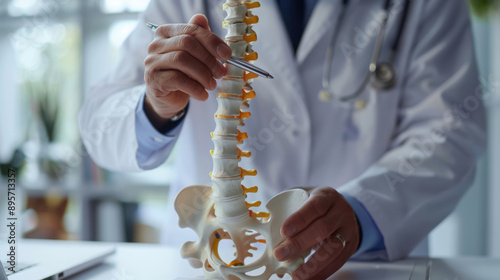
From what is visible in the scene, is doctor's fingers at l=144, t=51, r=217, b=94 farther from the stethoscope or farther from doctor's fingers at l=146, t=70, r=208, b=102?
the stethoscope

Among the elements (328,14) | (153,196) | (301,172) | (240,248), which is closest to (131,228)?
(153,196)

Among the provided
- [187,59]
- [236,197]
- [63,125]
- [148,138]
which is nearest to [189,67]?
[187,59]

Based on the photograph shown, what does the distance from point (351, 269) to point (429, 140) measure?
12.5 inches

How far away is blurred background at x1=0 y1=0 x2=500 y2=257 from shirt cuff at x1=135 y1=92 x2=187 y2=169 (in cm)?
116

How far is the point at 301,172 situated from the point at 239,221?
0.42m

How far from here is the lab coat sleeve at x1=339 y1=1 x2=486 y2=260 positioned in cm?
76

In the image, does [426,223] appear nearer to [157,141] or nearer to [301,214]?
[301,214]

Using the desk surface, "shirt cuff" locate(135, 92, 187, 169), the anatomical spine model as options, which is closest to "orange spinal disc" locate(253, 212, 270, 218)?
the anatomical spine model

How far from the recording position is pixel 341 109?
98 centimetres

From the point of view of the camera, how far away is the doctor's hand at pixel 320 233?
1.78 feet

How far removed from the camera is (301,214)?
1.79 ft

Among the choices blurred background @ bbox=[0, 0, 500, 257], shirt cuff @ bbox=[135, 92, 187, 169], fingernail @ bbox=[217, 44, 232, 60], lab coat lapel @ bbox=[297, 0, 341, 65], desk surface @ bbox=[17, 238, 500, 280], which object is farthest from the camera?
blurred background @ bbox=[0, 0, 500, 257]

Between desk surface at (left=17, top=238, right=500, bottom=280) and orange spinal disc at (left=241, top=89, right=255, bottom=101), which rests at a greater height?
orange spinal disc at (left=241, top=89, right=255, bottom=101)

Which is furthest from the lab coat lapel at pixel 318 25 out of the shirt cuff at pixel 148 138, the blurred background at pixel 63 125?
the blurred background at pixel 63 125
